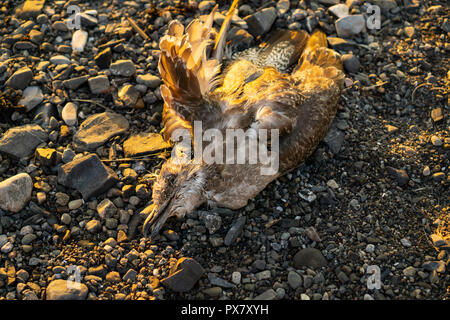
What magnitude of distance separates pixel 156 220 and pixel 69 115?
1572mm

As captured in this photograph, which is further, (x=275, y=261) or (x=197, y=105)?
(x=197, y=105)

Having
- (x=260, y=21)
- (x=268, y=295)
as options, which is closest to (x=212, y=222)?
(x=268, y=295)

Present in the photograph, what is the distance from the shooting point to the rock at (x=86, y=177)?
12.9 ft

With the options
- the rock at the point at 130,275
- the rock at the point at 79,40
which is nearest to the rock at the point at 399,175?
the rock at the point at 130,275

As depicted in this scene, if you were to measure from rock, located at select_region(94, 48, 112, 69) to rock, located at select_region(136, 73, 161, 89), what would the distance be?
1.41 ft

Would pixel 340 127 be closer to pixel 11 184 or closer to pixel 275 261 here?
pixel 275 261

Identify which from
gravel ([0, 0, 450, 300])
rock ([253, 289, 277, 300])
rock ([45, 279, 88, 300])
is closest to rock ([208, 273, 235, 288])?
gravel ([0, 0, 450, 300])

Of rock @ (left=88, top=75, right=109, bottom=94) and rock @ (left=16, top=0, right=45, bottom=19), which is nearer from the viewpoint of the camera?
rock @ (left=88, top=75, right=109, bottom=94)

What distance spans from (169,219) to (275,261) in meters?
1.02

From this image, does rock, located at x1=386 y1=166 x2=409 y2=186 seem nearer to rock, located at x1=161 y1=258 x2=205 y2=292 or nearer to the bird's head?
the bird's head

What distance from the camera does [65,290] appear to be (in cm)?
336

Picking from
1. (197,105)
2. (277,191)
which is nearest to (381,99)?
(277,191)

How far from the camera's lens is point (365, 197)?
13.0 feet

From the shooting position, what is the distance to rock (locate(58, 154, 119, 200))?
3.94 meters
